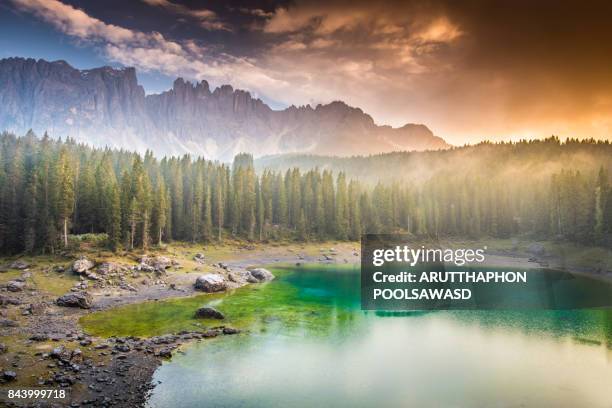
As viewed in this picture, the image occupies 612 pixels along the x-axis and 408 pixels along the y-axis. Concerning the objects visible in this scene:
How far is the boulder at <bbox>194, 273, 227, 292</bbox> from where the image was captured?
62.1 metres

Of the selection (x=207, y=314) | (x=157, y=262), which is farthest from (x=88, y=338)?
(x=157, y=262)

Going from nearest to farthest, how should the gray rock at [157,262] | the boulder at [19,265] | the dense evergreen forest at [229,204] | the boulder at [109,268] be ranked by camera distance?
the boulder at [19,265] < the boulder at [109,268] < the gray rock at [157,262] < the dense evergreen forest at [229,204]

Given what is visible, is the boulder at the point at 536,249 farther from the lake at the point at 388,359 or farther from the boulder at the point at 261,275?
the boulder at the point at 261,275

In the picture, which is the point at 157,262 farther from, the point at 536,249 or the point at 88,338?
the point at 536,249

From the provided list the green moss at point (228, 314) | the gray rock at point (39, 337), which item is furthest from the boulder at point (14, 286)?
the gray rock at point (39, 337)

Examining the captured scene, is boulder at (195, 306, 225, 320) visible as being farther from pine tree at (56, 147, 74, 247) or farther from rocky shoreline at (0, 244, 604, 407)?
pine tree at (56, 147, 74, 247)

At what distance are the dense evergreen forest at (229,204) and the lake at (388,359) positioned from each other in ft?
114

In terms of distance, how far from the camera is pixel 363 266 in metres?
105

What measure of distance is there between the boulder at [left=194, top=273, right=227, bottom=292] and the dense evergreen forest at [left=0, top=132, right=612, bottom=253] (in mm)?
21326

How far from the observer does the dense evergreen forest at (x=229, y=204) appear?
72.7 meters

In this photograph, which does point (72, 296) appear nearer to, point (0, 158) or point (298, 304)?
point (298, 304)

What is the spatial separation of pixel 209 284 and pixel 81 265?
19.5 metres

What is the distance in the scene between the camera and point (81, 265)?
187 feet

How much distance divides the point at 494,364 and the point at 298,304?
28.7 meters
